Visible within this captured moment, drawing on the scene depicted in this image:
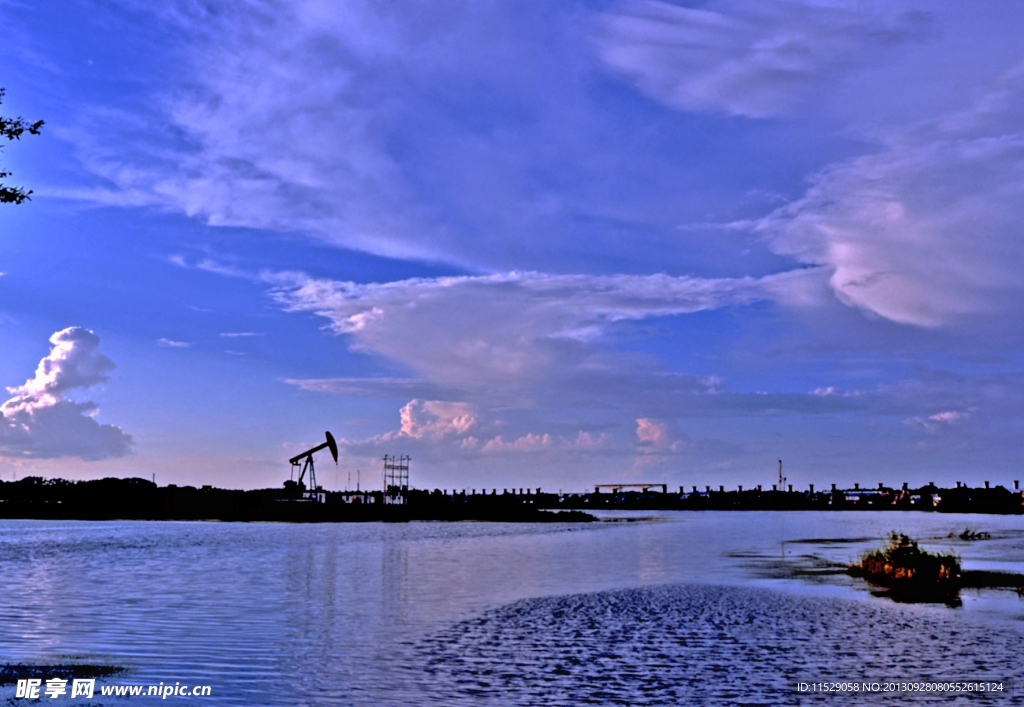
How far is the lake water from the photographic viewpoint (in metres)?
19.0

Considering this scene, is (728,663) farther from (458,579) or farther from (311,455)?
(311,455)

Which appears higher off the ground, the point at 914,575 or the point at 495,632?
the point at 914,575

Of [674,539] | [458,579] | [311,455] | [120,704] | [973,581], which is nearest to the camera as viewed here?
[120,704]

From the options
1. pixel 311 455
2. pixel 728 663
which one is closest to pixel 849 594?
pixel 728 663

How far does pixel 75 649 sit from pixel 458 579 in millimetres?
23990

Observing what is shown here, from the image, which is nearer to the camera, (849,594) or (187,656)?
(187,656)

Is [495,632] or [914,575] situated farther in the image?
[914,575]

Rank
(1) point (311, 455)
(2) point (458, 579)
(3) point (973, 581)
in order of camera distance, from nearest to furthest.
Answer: (3) point (973, 581) < (2) point (458, 579) < (1) point (311, 455)

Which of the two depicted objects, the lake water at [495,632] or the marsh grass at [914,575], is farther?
the marsh grass at [914,575]

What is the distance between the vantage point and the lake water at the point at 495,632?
62.3 feet

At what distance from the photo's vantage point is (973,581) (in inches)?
1594

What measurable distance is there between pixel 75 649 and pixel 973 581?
3887cm

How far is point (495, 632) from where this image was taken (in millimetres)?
26891

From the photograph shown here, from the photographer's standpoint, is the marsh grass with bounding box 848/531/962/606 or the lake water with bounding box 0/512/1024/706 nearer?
the lake water with bounding box 0/512/1024/706
